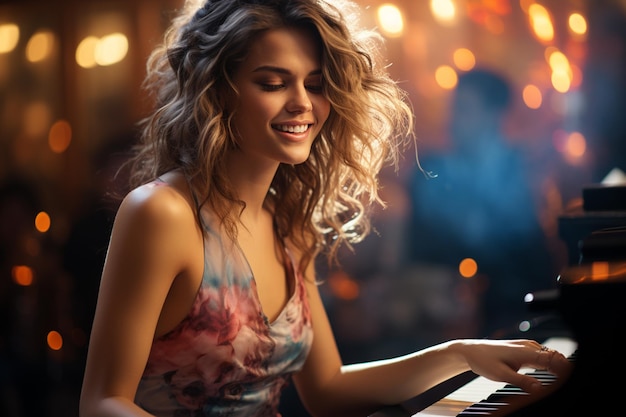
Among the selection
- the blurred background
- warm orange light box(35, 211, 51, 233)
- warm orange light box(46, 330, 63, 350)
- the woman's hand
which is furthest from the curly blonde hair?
warm orange light box(35, 211, 51, 233)

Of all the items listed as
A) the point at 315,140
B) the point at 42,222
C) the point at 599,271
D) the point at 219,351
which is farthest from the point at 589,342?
the point at 42,222

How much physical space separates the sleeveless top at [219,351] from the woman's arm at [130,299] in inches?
3.9

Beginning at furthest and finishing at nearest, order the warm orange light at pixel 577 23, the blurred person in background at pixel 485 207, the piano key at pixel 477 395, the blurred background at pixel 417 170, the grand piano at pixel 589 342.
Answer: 1. the blurred person in background at pixel 485 207
2. the blurred background at pixel 417 170
3. the warm orange light at pixel 577 23
4. the piano key at pixel 477 395
5. the grand piano at pixel 589 342

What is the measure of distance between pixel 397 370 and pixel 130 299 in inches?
23.1

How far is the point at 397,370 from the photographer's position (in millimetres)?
1788

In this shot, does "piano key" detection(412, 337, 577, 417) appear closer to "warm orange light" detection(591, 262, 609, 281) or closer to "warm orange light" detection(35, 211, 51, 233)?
"warm orange light" detection(591, 262, 609, 281)

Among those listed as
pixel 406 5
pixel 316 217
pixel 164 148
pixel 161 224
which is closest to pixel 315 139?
pixel 316 217

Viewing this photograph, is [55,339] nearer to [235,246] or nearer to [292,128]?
[235,246]

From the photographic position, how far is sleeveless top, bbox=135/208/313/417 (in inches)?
66.2

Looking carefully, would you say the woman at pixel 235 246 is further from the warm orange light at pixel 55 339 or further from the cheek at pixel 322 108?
the warm orange light at pixel 55 339

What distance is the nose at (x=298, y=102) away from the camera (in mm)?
1709

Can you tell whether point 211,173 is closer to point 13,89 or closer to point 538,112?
point 538,112

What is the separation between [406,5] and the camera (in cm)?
498

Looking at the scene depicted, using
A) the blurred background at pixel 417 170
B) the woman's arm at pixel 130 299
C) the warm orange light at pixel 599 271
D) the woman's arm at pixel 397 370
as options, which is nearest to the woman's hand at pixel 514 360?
the woman's arm at pixel 397 370
